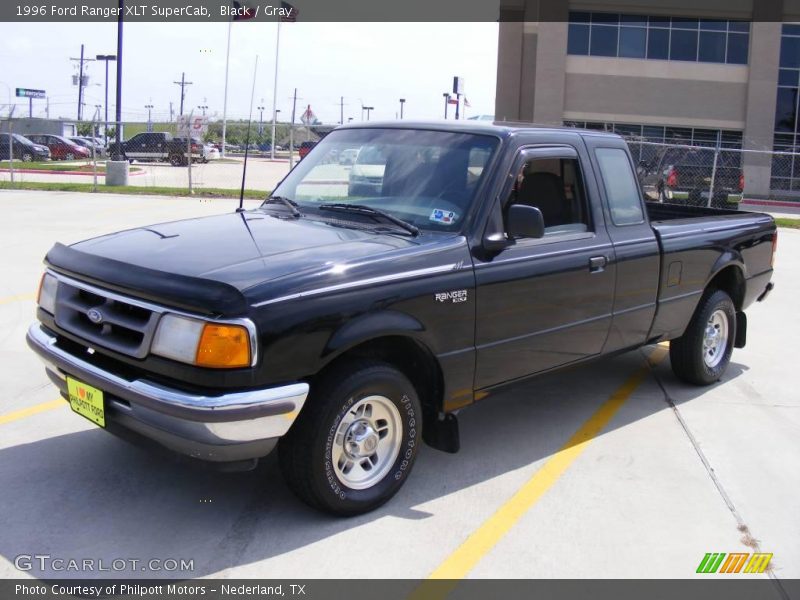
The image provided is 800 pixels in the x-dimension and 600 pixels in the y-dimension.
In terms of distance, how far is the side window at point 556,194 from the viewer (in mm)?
4953

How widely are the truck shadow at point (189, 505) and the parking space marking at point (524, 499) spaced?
0.27 ft

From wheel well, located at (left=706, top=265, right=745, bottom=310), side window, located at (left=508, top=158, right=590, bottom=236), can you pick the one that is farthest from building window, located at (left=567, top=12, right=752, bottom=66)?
side window, located at (left=508, top=158, right=590, bottom=236)

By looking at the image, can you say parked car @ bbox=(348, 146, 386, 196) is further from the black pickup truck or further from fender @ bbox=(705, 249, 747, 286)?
fender @ bbox=(705, 249, 747, 286)

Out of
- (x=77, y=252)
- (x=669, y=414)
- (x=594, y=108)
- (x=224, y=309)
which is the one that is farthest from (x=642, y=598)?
(x=594, y=108)

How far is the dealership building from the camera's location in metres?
33.2

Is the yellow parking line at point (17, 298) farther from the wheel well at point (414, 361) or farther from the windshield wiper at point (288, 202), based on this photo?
the wheel well at point (414, 361)

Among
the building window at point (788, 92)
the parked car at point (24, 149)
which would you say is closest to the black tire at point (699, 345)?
the building window at point (788, 92)

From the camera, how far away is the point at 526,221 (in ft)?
14.4

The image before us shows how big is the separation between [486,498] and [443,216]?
156cm

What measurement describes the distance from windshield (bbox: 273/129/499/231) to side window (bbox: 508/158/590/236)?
387 millimetres

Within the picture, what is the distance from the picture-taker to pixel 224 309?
11.3 feet

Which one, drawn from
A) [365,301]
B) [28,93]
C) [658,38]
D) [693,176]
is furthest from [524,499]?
[28,93]

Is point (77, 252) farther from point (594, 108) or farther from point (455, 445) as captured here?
point (594, 108)

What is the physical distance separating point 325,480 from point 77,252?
1.78 m
